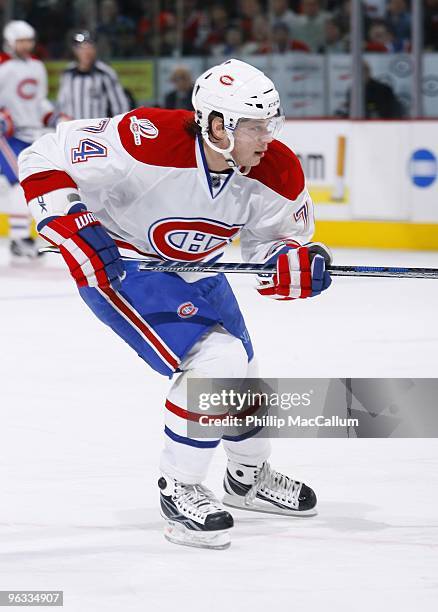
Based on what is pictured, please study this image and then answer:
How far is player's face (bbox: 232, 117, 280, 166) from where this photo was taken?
124 inches

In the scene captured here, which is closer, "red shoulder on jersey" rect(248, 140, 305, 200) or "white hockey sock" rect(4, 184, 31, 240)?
"red shoulder on jersey" rect(248, 140, 305, 200)

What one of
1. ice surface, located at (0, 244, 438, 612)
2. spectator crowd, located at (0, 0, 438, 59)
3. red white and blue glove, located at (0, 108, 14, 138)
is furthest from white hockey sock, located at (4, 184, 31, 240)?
ice surface, located at (0, 244, 438, 612)

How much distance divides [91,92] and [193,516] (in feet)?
22.6

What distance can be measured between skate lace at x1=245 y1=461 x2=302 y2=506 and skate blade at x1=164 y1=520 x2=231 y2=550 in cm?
31

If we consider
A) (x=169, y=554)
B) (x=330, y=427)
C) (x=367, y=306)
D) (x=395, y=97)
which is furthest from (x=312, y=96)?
(x=169, y=554)

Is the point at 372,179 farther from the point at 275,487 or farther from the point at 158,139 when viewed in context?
the point at 158,139

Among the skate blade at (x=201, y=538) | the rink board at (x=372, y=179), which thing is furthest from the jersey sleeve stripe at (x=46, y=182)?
the rink board at (x=372, y=179)

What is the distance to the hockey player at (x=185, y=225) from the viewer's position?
10.3ft

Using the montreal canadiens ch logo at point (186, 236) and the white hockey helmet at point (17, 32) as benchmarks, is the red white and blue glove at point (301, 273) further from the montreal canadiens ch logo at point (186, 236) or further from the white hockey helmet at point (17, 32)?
the white hockey helmet at point (17, 32)

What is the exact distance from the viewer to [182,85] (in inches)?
404

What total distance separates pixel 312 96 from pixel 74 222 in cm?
669

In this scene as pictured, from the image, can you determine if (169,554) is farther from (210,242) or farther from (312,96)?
(312,96)

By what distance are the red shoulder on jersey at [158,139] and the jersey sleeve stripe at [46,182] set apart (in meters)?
0.15

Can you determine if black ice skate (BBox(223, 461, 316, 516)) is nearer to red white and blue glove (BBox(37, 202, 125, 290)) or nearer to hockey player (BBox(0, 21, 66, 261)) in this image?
red white and blue glove (BBox(37, 202, 125, 290))
